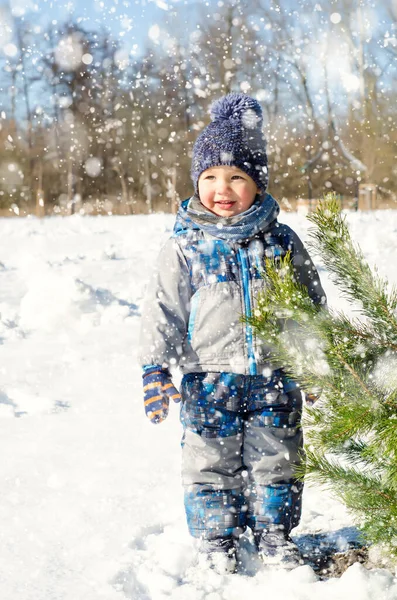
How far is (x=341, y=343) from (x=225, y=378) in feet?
2.15

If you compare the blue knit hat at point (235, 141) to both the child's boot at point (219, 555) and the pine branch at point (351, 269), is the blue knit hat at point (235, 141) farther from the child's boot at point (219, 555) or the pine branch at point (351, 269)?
the child's boot at point (219, 555)

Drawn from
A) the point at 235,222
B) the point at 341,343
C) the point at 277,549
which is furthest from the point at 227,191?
the point at 277,549

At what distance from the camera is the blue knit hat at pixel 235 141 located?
93.5 inches

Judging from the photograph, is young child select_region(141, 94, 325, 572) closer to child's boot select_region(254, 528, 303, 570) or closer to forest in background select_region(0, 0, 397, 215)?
child's boot select_region(254, 528, 303, 570)

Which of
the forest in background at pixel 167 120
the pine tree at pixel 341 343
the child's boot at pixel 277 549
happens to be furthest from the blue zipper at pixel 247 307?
the forest in background at pixel 167 120

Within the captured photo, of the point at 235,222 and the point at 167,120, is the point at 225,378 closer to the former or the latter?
the point at 235,222

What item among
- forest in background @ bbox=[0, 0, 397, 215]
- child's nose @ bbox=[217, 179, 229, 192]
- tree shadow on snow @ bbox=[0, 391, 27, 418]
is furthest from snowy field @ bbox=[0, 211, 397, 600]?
forest in background @ bbox=[0, 0, 397, 215]

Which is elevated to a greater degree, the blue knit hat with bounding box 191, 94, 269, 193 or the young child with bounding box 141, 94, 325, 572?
the blue knit hat with bounding box 191, 94, 269, 193

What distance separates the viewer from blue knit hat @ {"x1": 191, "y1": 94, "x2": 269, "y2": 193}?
2375 millimetres

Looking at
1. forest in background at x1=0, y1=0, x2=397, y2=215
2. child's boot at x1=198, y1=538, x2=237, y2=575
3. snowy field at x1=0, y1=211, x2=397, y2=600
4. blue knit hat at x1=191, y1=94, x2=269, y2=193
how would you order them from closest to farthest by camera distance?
snowy field at x1=0, y1=211, x2=397, y2=600, child's boot at x1=198, y1=538, x2=237, y2=575, blue knit hat at x1=191, y1=94, x2=269, y2=193, forest in background at x1=0, y1=0, x2=397, y2=215

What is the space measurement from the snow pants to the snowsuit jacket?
9cm

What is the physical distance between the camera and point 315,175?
2117cm

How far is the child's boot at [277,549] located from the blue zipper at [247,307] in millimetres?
582

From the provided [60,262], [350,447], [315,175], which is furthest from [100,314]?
[315,175]
